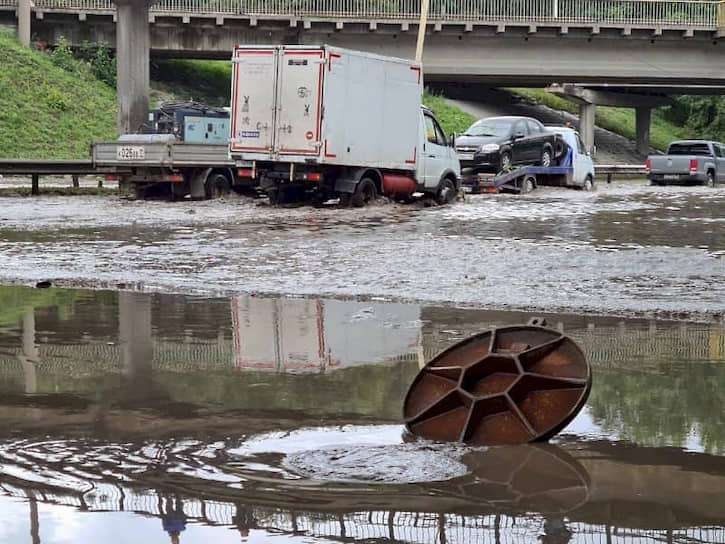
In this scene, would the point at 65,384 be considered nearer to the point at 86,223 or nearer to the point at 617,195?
the point at 86,223

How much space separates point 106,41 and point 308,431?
53.6 meters

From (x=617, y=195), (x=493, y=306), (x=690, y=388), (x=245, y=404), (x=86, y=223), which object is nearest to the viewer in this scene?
(x=245, y=404)

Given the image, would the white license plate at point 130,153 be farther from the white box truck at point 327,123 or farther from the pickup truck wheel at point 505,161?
the pickup truck wheel at point 505,161

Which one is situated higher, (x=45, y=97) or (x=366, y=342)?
(x=45, y=97)

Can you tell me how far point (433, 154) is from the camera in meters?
30.0

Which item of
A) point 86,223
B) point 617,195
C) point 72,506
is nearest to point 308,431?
point 72,506

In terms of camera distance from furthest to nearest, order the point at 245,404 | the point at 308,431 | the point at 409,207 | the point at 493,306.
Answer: the point at 409,207
the point at 493,306
the point at 245,404
the point at 308,431

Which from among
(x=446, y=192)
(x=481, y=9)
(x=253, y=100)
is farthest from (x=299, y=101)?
(x=481, y=9)

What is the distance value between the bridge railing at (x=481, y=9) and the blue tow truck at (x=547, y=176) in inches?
831

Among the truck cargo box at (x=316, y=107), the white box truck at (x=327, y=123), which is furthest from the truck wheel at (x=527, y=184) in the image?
the truck cargo box at (x=316, y=107)

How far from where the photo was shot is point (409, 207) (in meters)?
29.1

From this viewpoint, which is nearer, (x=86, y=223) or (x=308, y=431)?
(x=308, y=431)

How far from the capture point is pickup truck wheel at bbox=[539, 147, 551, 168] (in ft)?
117

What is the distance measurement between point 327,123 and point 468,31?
105ft
